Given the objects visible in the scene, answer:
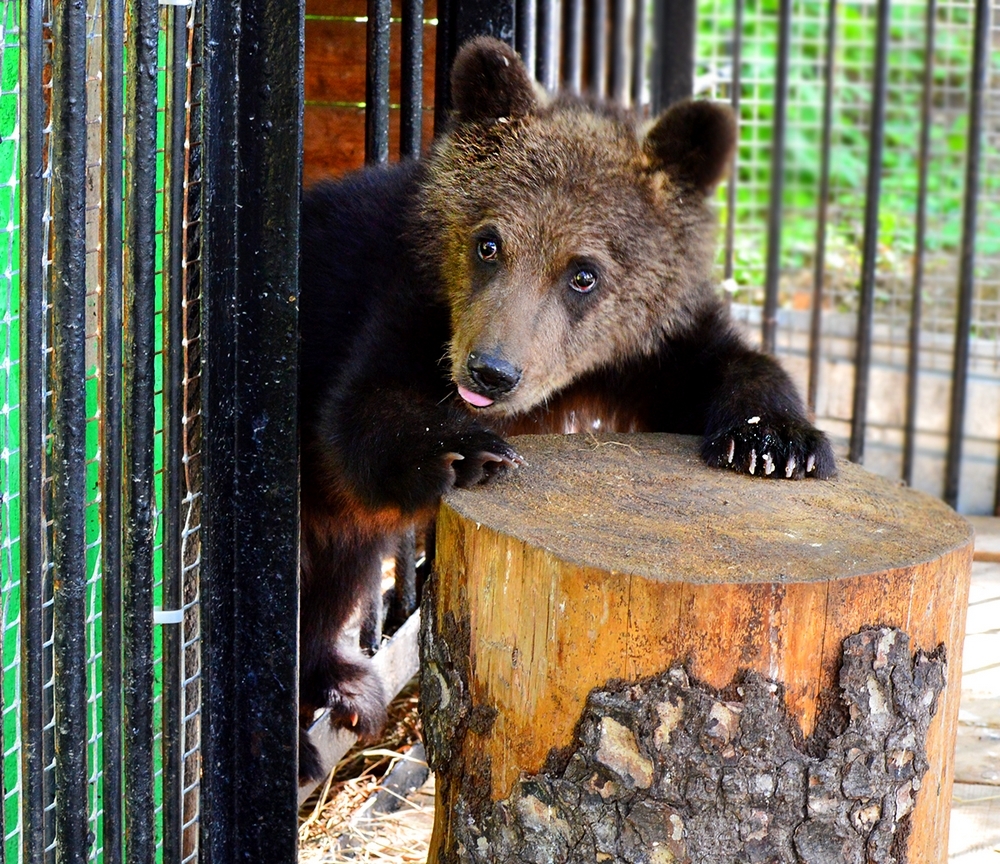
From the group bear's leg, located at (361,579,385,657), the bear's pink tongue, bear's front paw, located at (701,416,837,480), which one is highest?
the bear's pink tongue

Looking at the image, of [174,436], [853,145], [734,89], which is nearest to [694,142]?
[174,436]

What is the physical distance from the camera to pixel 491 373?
3264 mm

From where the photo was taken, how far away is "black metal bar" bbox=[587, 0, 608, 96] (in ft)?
20.4

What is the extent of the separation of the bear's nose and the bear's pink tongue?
0.08 feet

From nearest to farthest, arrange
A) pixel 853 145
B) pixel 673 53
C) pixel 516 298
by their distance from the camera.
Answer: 1. pixel 516 298
2. pixel 673 53
3. pixel 853 145

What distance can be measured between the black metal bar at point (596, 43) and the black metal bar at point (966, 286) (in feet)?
5.43

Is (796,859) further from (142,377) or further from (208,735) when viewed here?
(142,377)

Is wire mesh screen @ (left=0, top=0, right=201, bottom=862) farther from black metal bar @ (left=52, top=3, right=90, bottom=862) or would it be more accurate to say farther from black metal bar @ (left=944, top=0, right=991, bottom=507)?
black metal bar @ (left=944, top=0, right=991, bottom=507)

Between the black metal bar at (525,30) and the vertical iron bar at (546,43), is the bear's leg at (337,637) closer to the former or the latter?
the black metal bar at (525,30)

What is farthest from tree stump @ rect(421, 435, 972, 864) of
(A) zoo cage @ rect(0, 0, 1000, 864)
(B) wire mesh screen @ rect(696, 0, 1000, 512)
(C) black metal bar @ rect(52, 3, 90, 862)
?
(B) wire mesh screen @ rect(696, 0, 1000, 512)

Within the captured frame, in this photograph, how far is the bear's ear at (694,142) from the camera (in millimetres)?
3527

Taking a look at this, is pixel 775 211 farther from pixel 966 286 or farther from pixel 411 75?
pixel 411 75

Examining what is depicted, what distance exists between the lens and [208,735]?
300cm

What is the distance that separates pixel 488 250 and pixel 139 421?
48.5 inches
